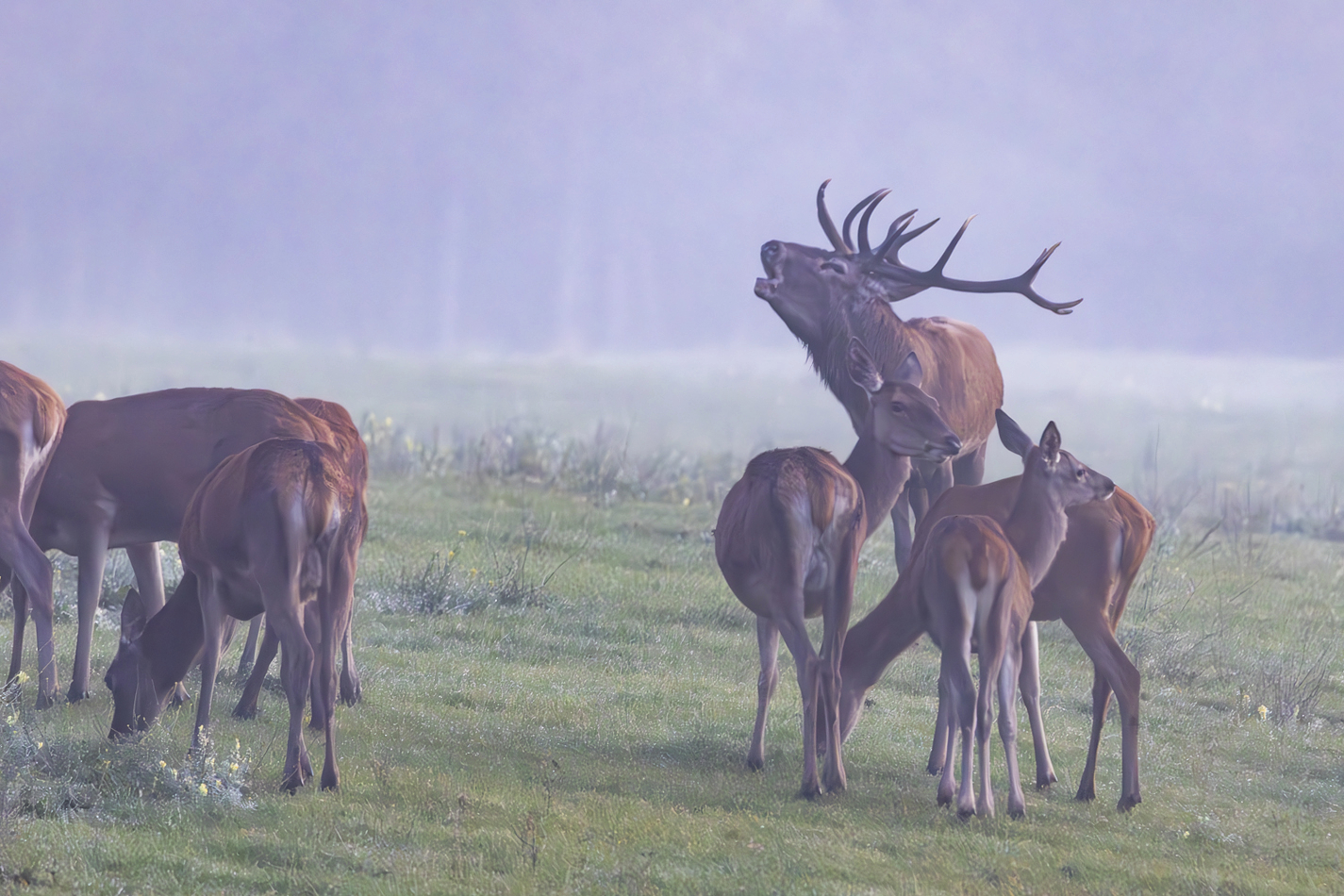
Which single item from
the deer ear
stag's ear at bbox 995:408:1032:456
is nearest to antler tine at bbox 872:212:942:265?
the deer ear

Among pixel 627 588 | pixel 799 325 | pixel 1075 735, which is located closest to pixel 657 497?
pixel 627 588

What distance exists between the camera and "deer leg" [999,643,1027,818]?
6.98 m

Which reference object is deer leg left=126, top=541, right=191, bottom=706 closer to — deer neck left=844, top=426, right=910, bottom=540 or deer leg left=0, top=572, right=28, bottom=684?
deer leg left=0, top=572, right=28, bottom=684

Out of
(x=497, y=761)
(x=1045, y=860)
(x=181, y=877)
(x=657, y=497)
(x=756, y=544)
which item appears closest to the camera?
(x=181, y=877)

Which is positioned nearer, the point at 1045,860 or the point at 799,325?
the point at 1045,860

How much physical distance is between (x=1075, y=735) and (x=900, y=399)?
2.70m

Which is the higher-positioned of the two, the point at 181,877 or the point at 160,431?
the point at 160,431

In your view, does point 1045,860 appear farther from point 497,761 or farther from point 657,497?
point 657,497

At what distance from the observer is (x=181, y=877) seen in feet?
18.7

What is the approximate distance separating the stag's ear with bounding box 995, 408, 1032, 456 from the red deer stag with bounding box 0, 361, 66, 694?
561 centimetres

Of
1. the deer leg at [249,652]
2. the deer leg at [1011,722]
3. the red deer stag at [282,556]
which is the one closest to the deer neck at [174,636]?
the red deer stag at [282,556]

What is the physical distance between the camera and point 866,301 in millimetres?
10727

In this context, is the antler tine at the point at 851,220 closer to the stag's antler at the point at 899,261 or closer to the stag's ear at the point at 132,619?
the stag's antler at the point at 899,261

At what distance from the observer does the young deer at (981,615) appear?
22.0 feet
